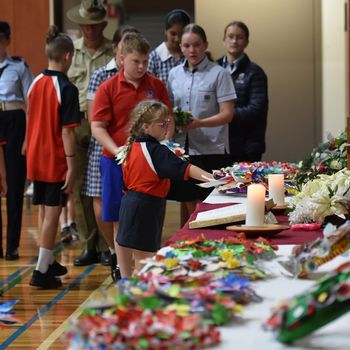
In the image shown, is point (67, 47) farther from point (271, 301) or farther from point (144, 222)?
point (271, 301)

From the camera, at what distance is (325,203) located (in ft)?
11.2

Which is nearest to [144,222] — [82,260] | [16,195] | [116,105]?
[116,105]

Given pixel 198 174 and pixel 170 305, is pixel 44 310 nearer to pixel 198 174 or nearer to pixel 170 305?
pixel 198 174

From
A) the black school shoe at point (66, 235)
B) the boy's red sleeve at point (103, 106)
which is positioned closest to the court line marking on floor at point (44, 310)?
the boy's red sleeve at point (103, 106)

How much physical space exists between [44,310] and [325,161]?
5.70 ft

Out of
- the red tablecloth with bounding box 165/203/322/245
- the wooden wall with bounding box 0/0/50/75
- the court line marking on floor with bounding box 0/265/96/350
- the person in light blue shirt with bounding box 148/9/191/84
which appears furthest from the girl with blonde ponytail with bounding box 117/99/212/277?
the wooden wall with bounding box 0/0/50/75

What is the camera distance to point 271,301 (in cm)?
227

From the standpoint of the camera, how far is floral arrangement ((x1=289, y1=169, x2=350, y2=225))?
341 centimetres

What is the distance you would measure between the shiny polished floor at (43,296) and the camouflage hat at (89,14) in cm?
171

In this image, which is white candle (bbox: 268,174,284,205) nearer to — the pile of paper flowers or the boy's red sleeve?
the pile of paper flowers

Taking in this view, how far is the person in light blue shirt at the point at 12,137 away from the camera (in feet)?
Answer: 23.7

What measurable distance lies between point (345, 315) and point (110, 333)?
543mm

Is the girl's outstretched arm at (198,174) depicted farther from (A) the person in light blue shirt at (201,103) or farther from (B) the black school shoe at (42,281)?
(A) the person in light blue shirt at (201,103)

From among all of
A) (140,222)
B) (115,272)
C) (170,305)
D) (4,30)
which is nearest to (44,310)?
(115,272)
